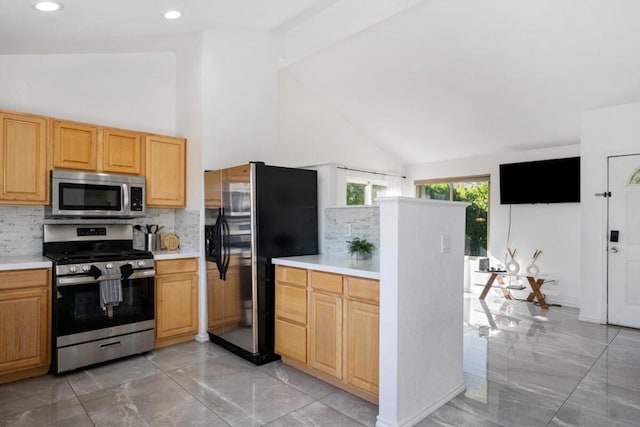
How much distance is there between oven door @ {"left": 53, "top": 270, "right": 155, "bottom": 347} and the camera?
3.06 meters

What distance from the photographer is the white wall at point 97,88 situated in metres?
3.59

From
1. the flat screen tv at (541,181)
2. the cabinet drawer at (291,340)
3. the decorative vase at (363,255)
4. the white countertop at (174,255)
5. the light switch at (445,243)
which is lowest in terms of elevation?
the cabinet drawer at (291,340)

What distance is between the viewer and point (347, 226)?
3586 mm

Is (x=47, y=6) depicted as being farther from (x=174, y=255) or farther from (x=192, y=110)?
(x=174, y=255)

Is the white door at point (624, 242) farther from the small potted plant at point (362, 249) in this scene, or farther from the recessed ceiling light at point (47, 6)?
the recessed ceiling light at point (47, 6)

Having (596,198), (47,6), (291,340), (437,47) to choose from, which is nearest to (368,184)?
(437,47)

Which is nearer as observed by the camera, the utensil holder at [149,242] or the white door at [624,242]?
the utensil holder at [149,242]

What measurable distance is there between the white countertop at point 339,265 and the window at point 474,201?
3.97m

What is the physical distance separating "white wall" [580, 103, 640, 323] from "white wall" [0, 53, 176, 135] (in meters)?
4.97

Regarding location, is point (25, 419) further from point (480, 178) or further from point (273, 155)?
point (480, 178)

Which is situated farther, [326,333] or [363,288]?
[326,333]

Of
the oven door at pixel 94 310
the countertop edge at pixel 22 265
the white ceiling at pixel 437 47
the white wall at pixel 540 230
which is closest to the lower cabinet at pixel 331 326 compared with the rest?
the oven door at pixel 94 310

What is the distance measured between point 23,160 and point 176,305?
180cm

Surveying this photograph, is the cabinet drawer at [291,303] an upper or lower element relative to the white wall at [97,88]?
lower
